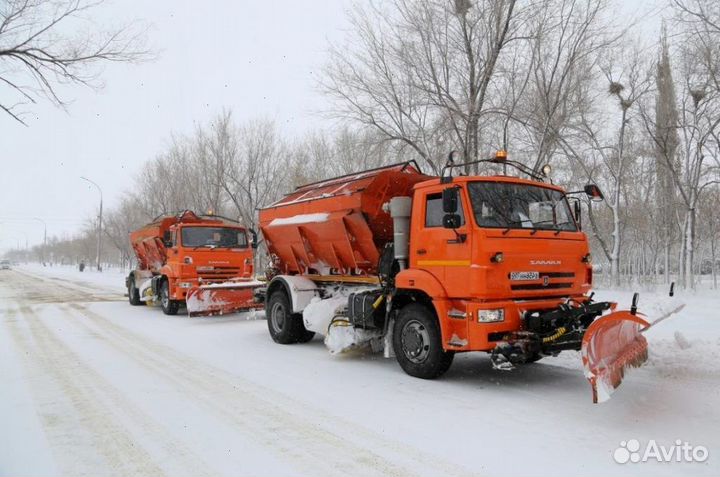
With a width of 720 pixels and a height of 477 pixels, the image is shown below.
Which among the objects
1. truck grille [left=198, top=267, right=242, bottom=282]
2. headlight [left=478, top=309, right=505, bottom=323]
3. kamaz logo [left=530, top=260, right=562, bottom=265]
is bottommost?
headlight [left=478, top=309, right=505, bottom=323]

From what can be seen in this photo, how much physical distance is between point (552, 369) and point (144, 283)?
1407 centimetres

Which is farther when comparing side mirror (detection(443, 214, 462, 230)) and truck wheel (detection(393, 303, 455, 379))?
truck wheel (detection(393, 303, 455, 379))

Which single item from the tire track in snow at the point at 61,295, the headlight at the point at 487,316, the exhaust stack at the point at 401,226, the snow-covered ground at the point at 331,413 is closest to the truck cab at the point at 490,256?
the headlight at the point at 487,316

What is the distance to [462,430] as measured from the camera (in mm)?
4758

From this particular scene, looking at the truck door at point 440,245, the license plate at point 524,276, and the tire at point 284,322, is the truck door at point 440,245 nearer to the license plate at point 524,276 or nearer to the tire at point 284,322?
the license plate at point 524,276

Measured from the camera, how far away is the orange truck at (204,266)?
44.1 feet

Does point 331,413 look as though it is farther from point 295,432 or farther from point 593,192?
point 593,192

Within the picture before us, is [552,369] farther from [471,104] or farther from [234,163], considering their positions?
[234,163]

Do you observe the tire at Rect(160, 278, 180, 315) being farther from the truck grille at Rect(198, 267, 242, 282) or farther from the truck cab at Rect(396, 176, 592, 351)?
the truck cab at Rect(396, 176, 592, 351)

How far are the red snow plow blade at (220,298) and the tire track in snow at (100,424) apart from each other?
15.9 feet

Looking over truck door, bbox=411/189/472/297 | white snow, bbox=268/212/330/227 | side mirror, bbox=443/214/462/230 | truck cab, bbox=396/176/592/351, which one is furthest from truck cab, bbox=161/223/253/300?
side mirror, bbox=443/214/462/230

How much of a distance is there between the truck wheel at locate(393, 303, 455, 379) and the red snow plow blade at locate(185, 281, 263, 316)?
6.89 meters

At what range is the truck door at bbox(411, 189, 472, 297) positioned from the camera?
6180mm

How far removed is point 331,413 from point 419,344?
1.85m
